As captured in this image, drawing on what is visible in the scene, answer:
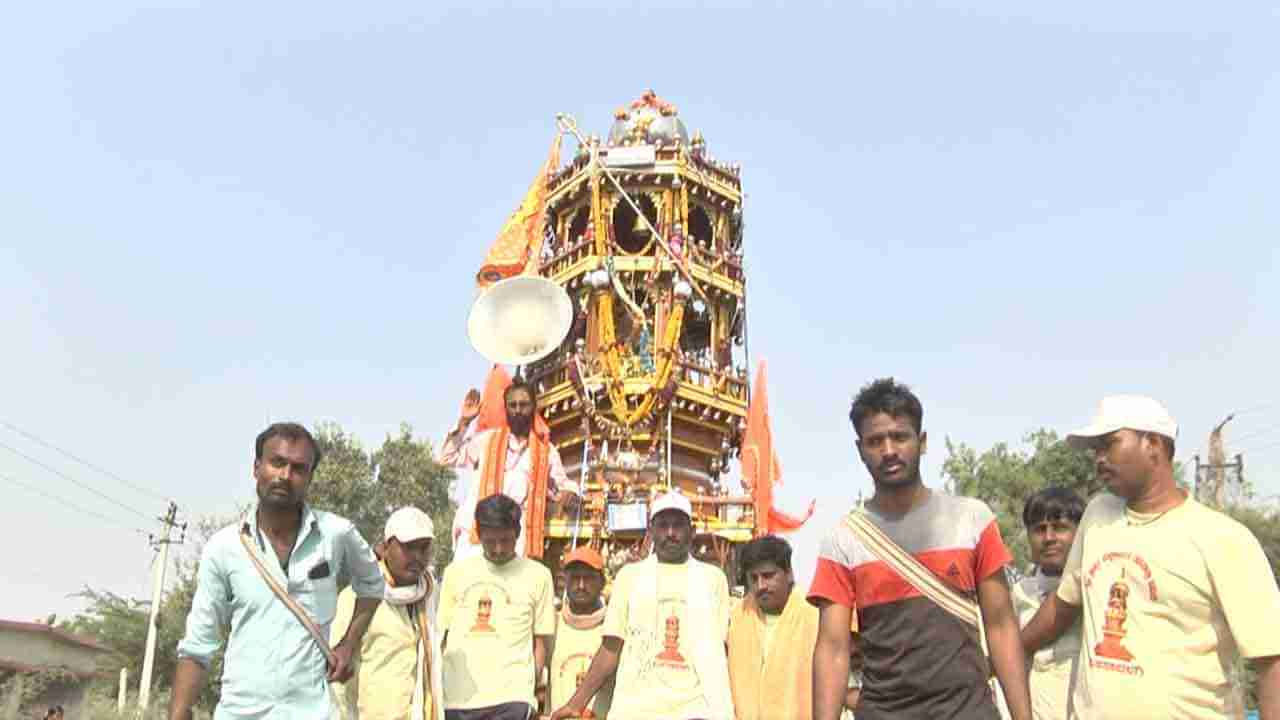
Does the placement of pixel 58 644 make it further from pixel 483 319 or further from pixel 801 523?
pixel 801 523

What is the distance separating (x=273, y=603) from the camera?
13.2 feet

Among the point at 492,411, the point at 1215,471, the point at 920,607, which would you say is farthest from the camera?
the point at 1215,471

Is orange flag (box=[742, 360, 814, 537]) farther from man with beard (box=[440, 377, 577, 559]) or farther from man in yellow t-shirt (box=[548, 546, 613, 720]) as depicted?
man in yellow t-shirt (box=[548, 546, 613, 720])

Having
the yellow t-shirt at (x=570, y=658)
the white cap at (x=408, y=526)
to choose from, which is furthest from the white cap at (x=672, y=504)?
the yellow t-shirt at (x=570, y=658)

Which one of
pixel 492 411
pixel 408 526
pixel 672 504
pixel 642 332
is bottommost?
pixel 408 526

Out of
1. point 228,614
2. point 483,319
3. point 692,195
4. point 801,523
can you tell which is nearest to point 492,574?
point 228,614

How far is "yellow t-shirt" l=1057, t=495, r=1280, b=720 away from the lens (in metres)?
3.34

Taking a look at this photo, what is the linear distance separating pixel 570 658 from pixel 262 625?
3343 millimetres

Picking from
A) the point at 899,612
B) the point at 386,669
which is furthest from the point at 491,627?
the point at 899,612

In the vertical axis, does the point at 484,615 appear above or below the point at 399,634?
above

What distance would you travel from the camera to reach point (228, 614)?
405 cm

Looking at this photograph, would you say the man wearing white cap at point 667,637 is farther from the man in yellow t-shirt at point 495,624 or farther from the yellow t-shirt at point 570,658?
the yellow t-shirt at point 570,658

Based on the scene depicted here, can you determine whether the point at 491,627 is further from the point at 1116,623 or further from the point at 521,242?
the point at 521,242

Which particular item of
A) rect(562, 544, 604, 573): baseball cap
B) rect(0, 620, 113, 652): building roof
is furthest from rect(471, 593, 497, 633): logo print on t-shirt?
rect(0, 620, 113, 652): building roof
